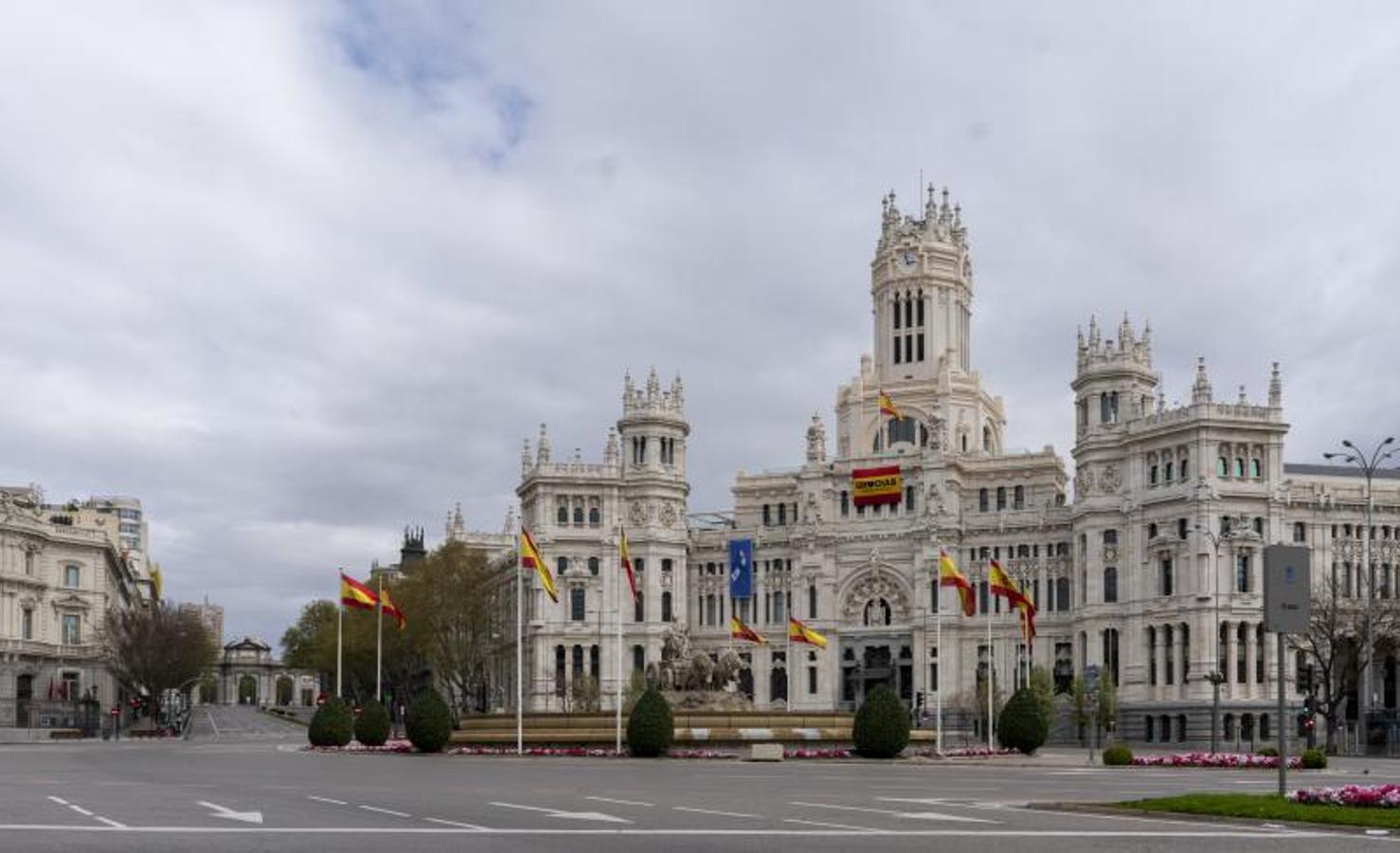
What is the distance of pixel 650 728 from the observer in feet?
229

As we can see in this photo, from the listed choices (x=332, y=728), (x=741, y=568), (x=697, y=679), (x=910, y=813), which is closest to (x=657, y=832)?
(x=910, y=813)

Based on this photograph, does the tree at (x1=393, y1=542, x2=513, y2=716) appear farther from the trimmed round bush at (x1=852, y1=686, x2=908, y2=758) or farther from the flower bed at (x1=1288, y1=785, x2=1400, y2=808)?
the flower bed at (x1=1288, y1=785, x2=1400, y2=808)

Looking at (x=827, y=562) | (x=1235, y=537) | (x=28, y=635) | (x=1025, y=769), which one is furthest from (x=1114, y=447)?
(x=28, y=635)

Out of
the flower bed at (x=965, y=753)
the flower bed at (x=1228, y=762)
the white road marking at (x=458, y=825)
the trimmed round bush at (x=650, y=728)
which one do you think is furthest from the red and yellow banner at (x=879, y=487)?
the white road marking at (x=458, y=825)

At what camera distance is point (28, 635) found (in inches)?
5276

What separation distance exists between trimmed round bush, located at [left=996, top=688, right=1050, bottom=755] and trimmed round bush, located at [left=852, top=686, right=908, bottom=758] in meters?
10.5

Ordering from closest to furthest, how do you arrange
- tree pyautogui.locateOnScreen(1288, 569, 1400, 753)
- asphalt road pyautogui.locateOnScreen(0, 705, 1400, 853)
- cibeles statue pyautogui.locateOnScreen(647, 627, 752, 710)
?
asphalt road pyautogui.locateOnScreen(0, 705, 1400, 853), cibeles statue pyautogui.locateOnScreen(647, 627, 752, 710), tree pyautogui.locateOnScreen(1288, 569, 1400, 753)

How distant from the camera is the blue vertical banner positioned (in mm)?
135625

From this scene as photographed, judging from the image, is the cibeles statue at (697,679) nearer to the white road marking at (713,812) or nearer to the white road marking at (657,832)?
the white road marking at (713,812)

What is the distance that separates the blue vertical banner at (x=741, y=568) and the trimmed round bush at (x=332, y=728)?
1994 inches

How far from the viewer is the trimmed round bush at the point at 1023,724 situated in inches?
3155

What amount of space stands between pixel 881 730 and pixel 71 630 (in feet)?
298

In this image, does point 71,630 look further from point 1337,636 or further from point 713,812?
point 713,812

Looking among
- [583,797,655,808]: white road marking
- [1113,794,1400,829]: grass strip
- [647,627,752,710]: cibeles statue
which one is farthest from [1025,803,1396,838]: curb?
[647,627,752,710]: cibeles statue
